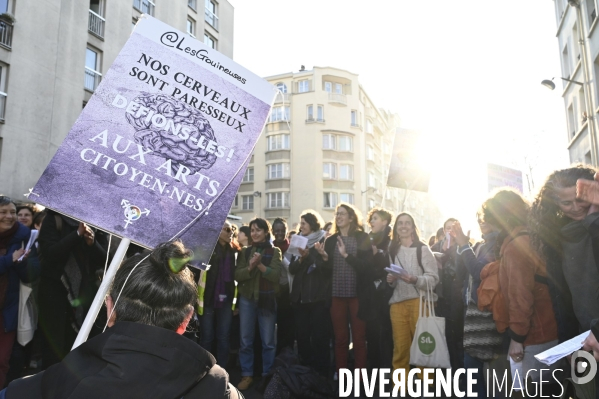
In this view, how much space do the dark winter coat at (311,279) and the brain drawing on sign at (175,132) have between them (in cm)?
324

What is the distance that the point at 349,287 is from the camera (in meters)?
5.36

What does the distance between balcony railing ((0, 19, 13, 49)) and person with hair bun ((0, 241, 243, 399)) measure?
1812 centimetres

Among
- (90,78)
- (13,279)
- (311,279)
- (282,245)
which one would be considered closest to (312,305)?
(311,279)

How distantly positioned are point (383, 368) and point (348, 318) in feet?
2.47

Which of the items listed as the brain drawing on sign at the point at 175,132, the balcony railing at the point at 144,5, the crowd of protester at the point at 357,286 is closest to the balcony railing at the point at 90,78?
the balcony railing at the point at 144,5

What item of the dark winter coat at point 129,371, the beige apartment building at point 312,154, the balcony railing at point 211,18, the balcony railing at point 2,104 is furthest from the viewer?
the beige apartment building at point 312,154

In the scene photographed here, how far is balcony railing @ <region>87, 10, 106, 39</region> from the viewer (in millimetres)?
19656

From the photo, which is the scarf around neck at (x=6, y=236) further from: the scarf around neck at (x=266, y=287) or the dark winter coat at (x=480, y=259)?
the dark winter coat at (x=480, y=259)

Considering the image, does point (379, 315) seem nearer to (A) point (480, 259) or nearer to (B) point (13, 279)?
(A) point (480, 259)

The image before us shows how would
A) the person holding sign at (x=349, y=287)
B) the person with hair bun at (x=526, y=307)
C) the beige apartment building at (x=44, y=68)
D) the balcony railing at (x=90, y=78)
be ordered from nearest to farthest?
1. the person with hair bun at (x=526, y=307)
2. the person holding sign at (x=349, y=287)
3. the beige apartment building at (x=44, y=68)
4. the balcony railing at (x=90, y=78)

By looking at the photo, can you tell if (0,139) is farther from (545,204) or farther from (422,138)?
(545,204)

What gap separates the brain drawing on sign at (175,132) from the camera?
Result: 2525 mm

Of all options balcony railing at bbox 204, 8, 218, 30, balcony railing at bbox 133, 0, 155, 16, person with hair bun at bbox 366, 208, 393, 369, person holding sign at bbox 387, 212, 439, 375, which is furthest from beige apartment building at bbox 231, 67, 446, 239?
person holding sign at bbox 387, 212, 439, 375

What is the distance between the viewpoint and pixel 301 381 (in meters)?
4.45
